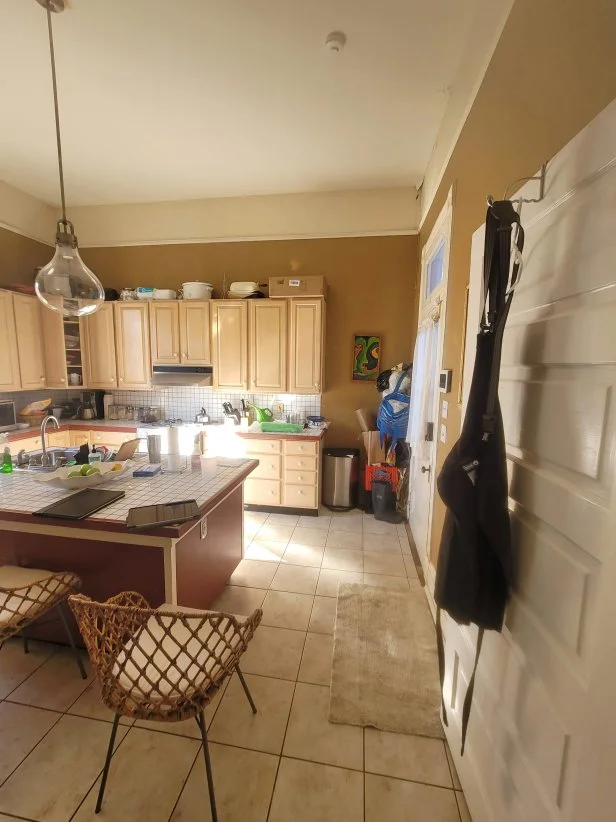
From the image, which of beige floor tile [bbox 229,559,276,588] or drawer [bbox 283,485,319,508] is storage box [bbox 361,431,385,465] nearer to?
drawer [bbox 283,485,319,508]

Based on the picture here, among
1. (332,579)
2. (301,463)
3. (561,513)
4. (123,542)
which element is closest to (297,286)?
(301,463)

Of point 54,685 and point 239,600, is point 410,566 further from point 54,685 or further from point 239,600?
point 54,685

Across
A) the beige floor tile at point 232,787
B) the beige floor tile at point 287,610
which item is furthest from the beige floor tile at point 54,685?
the beige floor tile at point 287,610

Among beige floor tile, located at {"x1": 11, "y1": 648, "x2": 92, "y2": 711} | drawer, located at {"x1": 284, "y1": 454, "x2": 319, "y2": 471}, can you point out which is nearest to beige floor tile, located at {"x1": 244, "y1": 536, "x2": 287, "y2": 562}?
drawer, located at {"x1": 284, "y1": 454, "x2": 319, "y2": 471}

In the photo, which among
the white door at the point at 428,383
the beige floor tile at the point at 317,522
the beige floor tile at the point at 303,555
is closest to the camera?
the white door at the point at 428,383

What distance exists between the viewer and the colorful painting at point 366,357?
3879mm

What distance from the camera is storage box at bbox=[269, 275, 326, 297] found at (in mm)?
3549

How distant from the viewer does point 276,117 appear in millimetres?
2576

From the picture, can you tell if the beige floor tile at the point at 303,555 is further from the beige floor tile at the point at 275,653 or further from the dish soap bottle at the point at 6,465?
the dish soap bottle at the point at 6,465

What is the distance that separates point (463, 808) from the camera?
1263 mm

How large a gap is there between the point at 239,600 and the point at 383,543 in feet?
4.58

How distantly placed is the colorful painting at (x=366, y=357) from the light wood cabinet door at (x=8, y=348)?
11.8ft

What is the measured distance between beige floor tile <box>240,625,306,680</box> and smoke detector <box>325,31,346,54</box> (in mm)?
3378

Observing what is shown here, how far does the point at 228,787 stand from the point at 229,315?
3507 mm
